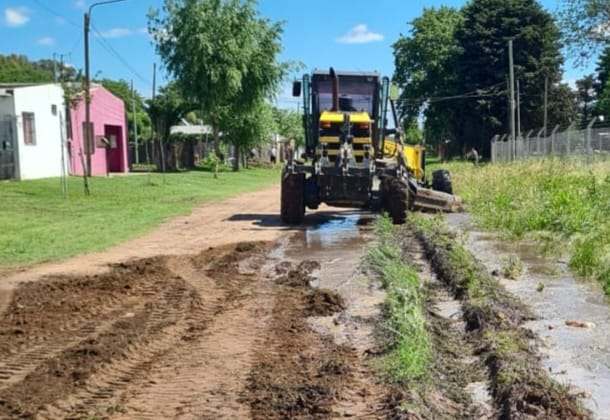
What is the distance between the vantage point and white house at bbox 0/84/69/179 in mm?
28828

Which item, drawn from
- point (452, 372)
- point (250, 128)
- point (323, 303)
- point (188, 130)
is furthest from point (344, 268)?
point (188, 130)

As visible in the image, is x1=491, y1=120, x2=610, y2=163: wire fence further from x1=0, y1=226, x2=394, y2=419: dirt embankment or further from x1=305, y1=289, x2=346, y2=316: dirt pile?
x1=0, y1=226, x2=394, y2=419: dirt embankment

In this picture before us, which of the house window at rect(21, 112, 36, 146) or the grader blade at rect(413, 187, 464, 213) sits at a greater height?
the house window at rect(21, 112, 36, 146)

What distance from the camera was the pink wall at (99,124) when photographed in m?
35.8

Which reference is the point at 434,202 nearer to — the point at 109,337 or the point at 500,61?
the point at 109,337

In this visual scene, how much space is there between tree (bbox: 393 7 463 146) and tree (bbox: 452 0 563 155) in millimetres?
5080

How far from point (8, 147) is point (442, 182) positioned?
660 inches

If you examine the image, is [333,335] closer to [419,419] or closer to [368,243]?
[419,419]

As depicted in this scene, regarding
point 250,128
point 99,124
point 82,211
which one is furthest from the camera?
point 250,128

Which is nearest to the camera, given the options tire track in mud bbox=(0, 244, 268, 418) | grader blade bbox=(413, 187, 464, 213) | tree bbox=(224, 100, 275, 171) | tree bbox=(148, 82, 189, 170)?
tire track in mud bbox=(0, 244, 268, 418)

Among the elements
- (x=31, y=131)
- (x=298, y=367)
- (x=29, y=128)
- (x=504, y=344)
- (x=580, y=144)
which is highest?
(x=29, y=128)

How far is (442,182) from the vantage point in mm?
20797

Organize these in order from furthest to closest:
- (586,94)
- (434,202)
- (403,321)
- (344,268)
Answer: (586,94) → (434,202) → (344,268) → (403,321)

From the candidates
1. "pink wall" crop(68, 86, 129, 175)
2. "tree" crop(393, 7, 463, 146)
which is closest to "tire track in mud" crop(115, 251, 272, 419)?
"pink wall" crop(68, 86, 129, 175)
